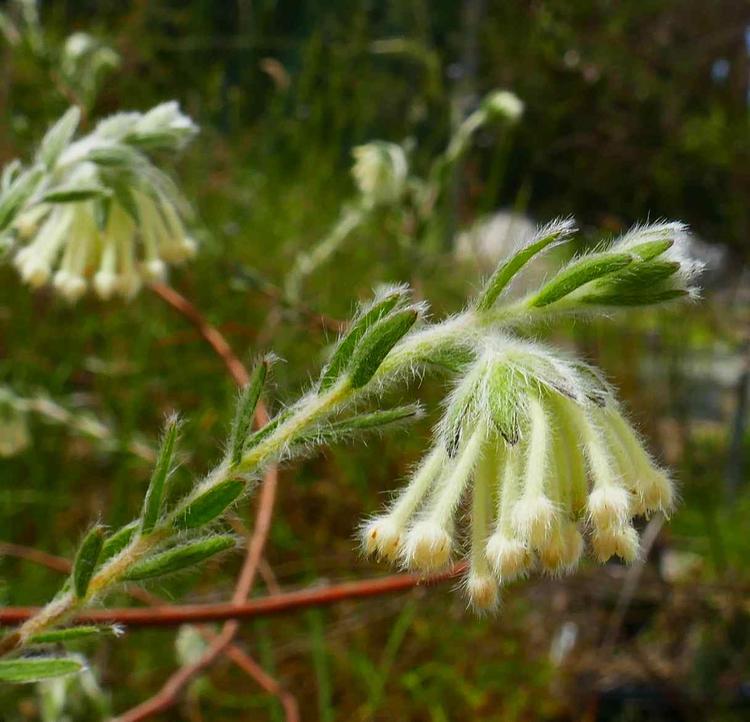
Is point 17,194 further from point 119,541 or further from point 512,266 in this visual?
point 512,266

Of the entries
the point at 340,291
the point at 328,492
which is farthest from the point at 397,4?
the point at 328,492

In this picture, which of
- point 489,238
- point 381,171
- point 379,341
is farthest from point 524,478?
point 489,238

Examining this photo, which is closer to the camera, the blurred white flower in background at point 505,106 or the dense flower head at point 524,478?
the dense flower head at point 524,478

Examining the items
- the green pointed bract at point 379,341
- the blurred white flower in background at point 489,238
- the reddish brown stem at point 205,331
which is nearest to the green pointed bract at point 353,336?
the green pointed bract at point 379,341

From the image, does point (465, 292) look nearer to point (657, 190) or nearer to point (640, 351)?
point (657, 190)

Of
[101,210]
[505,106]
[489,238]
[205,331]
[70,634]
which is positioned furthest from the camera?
[489,238]

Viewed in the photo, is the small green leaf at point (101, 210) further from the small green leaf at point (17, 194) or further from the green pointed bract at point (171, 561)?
the green pointed bract at point (171, 561)
